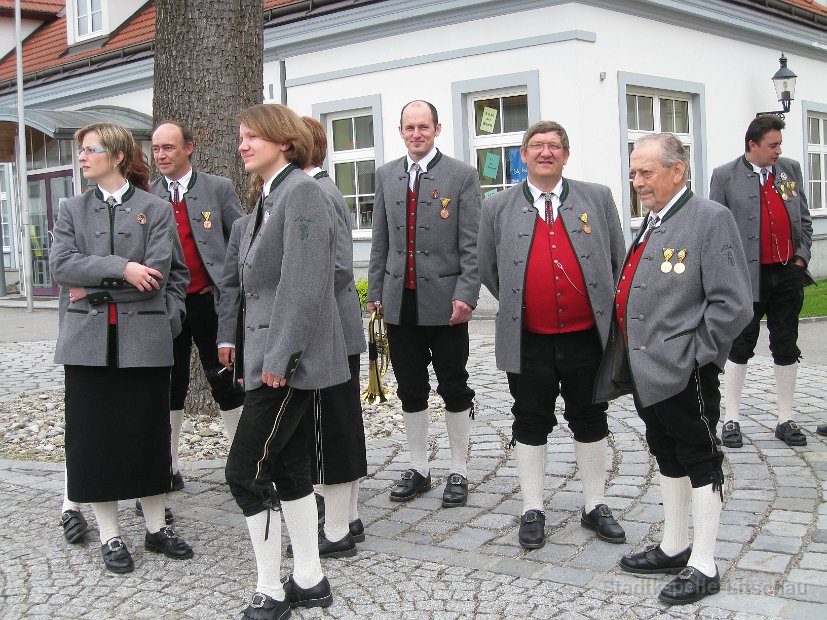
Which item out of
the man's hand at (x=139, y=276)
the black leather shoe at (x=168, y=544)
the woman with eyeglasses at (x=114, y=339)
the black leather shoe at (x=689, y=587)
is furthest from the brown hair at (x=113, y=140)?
the black leather shoe at (x=689, y=587)

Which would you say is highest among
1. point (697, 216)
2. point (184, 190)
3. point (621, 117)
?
point (621, 117)

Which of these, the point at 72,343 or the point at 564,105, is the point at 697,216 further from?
the point at 564,105

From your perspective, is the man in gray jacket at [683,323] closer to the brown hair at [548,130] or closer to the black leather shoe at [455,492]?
the brown hair at [548,130]

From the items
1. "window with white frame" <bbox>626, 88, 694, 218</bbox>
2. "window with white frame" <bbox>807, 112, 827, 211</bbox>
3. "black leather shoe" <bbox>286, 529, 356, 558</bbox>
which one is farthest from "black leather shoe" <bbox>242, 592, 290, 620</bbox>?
"window with white frame" <bbox>807, 112, 827, 211</bbox>

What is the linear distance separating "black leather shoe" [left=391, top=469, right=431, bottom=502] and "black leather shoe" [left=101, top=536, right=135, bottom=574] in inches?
56.3

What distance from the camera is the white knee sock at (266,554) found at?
3.70 meters

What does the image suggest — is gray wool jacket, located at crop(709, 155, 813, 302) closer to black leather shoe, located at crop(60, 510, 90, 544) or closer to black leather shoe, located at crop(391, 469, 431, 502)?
black leather shoe, located at crop(391, 469, 431, 502)

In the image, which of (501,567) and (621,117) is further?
(621,117)

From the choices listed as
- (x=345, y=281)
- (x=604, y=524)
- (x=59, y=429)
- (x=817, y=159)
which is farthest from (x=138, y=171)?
(x=817, y=159)

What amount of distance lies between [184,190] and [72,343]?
50.0 inches

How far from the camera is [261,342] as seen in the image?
11.9ft

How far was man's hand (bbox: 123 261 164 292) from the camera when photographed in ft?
13.8

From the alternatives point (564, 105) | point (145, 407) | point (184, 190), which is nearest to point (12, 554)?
point (145, 407)

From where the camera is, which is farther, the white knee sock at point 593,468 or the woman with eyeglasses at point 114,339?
the white knee sock at point 593,468
